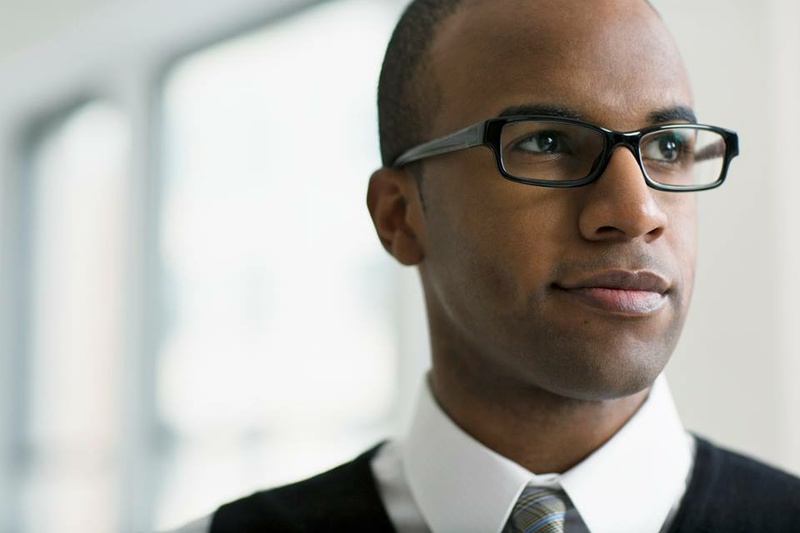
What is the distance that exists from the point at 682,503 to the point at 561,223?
1.30 feet

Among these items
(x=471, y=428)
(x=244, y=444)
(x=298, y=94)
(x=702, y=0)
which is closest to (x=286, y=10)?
(x=298, y=94)

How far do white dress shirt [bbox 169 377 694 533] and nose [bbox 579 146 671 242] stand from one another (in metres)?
0.28

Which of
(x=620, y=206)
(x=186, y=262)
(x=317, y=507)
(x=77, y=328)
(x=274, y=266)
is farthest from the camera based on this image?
(x=77, y=328)

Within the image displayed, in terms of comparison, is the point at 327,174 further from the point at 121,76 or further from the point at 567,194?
the point at 567,194

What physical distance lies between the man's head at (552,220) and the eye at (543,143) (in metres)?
0.03

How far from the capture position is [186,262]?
3.73 metres

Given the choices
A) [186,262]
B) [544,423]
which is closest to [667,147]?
[544,423]

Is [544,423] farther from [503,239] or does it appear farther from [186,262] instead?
[186,262]

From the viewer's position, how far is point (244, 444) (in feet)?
11.8

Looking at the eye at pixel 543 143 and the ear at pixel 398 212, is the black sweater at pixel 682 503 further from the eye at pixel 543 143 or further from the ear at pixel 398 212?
the eye at pixel 543 143

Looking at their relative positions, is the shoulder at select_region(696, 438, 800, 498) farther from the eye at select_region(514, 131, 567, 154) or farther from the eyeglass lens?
the eye at select_region(514, 131, 567, 154)

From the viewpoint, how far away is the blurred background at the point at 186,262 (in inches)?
136

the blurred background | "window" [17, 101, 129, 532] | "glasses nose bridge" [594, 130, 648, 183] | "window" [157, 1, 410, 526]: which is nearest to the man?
"glasses nose bridge" [594, 130, 648, 183]

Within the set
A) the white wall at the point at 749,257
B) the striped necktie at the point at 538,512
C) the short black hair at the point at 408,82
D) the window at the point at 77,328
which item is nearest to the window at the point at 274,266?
the window at the point at 77,328
